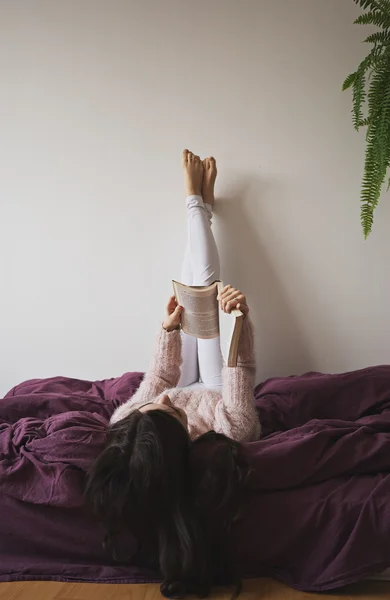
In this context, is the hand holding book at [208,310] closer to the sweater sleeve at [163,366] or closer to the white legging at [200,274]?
the sweater sleeve at [163,366]

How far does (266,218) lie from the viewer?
6.29 feet

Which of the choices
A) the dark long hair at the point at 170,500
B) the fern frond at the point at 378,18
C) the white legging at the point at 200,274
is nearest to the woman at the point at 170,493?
the dark long hair at the point at 170,500

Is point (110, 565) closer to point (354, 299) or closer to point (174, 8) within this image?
point (354, 299)

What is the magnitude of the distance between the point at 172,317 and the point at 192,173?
58 cm

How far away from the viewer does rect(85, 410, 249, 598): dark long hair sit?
3.27 ft

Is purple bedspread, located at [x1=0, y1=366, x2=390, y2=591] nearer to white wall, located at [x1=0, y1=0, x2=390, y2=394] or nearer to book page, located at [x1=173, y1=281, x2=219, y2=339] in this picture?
book page, located at [x1=173, y1=281, x2=219, y2=339]

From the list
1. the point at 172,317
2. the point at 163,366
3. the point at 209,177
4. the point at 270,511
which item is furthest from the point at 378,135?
the point at 270,511

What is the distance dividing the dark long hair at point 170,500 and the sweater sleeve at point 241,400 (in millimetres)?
212

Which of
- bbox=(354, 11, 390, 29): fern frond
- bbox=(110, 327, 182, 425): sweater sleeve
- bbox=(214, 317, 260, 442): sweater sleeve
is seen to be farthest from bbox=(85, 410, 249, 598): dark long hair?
bbox=(354, 11, 390, 29): fern frond

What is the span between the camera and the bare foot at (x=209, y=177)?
183cm

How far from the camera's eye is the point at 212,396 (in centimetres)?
148

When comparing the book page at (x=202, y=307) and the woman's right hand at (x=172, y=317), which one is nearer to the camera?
the book page at (x=202, y=307)

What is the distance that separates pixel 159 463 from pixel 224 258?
1.06 metres

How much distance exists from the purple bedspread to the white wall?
30.5 inches
